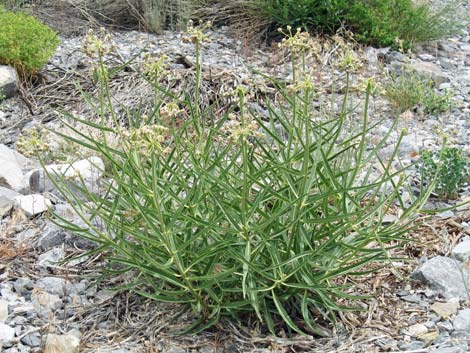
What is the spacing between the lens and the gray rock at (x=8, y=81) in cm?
565

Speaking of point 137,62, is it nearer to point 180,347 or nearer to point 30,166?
point 30,166

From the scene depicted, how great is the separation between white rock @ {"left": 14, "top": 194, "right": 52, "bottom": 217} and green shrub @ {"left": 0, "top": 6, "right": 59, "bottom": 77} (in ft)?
7.27

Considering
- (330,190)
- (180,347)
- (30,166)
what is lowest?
(30,166)

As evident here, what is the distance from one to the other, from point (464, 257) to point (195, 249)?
1.20 metres

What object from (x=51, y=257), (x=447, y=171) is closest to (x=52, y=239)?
(x=51, y=257)

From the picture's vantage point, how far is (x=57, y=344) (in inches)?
104

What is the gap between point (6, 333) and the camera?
9.02 feet

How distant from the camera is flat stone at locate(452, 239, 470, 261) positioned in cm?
321

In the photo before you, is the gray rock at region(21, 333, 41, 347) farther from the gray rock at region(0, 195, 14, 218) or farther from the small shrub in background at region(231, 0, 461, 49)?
the small shrub in background at region(231, 0, 461, 49)

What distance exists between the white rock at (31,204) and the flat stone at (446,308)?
5.96 ft

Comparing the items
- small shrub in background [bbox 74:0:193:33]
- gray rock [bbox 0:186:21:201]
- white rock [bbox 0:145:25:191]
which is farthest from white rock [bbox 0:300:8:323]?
small shrub in background [bbox 74:0:193:33]

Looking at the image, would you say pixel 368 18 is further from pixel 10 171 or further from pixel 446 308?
pixel 446 308

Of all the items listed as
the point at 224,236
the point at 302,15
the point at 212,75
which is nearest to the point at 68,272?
the point at 224,236

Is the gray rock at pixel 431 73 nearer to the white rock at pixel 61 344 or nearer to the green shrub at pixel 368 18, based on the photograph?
the green shrub at pixel 368 18
